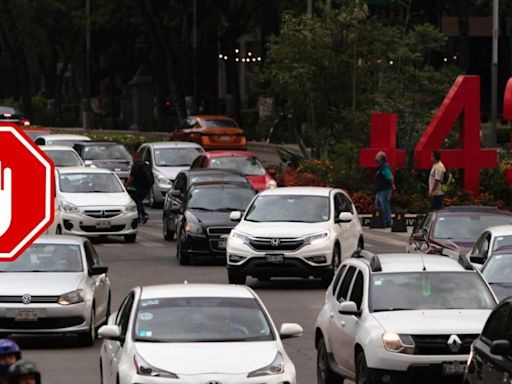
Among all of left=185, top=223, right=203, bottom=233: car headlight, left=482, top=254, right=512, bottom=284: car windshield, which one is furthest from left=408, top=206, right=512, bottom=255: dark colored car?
left=482, top=254, right=512, bottom=284: car windshield

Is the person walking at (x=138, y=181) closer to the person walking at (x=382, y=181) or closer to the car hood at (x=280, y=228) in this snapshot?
the person walking at (x=382, y=181)

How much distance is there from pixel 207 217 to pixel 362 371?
16.6 metres

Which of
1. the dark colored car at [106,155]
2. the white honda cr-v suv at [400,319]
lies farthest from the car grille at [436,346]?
the dark colored car at [106,155]

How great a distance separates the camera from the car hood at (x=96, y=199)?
115 ft

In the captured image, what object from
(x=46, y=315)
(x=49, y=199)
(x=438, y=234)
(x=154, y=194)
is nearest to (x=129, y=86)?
(x=154, y=194)

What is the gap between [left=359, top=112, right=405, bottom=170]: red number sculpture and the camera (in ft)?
136

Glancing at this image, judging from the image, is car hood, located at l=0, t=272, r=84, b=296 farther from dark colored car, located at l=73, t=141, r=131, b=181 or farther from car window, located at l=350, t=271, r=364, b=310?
dark colored car, located at l=73, t=141, r=131, b=181

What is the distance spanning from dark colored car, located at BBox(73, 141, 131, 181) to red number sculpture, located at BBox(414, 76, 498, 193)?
11.6m

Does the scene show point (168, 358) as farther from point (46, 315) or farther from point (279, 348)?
point (46, 315)

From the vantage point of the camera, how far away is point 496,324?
489 inches

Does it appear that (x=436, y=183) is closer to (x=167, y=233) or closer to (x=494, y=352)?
(x=167, y=233)

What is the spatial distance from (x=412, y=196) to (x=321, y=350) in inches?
988

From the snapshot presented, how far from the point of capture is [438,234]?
85.1 feet

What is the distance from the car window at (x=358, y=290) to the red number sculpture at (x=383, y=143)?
2547 cm
